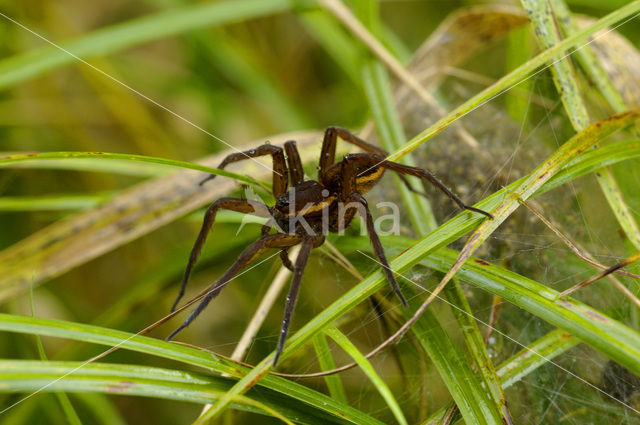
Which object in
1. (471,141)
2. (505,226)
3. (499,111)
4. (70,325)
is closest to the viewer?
(70,325)

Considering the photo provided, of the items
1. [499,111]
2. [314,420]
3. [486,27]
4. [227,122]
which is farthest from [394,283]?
[227,122]

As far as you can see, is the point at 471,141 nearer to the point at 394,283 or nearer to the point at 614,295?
the point at 614,295

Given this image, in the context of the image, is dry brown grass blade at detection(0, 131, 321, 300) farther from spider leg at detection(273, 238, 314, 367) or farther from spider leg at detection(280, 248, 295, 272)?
spider leg at detection(273, 238, 314, 367)

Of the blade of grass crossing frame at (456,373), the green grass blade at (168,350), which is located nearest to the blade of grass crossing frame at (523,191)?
the blade of grass crossing frame at (456,373)

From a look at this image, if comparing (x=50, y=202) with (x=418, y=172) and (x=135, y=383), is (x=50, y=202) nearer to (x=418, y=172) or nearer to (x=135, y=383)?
(x=135, y=383)

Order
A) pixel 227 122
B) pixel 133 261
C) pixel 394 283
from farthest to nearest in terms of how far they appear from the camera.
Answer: pixel 227 122
pixel 133 261
pixel 394 283

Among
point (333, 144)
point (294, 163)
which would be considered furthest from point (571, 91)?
point (294, 163)
